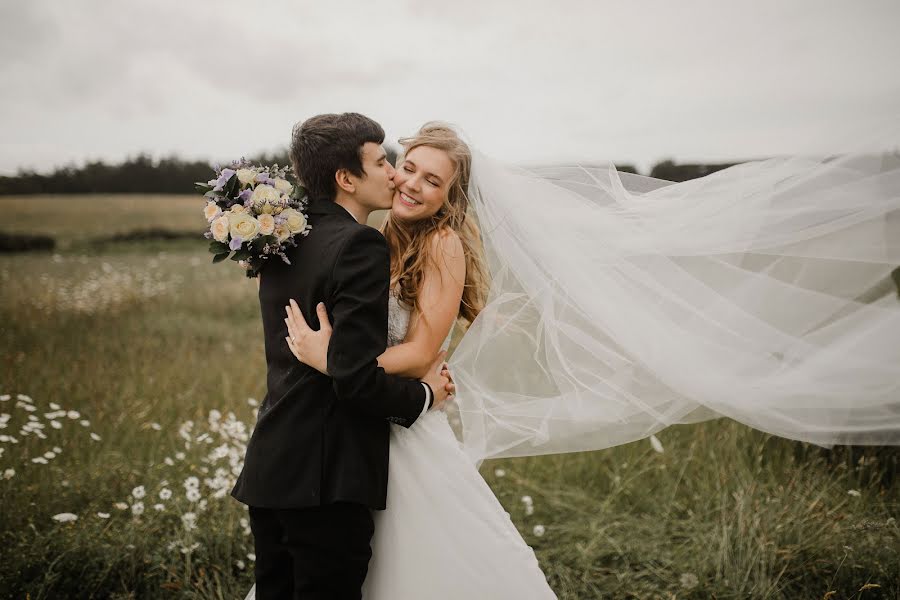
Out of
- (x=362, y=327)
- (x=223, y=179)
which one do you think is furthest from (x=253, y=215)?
(x=362, y=327)

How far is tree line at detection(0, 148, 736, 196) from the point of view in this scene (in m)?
8.49

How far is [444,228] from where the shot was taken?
2.81 meters

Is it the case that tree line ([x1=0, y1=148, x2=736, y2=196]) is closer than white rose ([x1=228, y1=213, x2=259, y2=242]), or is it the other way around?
white rose ([x1=228, y1=213, x2=259, y2=242])

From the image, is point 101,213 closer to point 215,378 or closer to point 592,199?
point 215,378

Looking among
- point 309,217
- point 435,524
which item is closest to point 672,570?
point 435,524

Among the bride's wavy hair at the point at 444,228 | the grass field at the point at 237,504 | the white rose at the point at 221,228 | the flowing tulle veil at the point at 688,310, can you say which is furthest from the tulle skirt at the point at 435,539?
the grass field at the point at 237,504

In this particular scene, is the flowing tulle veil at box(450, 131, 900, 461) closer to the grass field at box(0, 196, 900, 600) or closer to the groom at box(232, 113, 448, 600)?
the groom at box(232, 113, 448, 600)

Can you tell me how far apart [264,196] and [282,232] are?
0.52 ft

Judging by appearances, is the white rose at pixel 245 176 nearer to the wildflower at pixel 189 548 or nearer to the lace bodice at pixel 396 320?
the lace bodice at pixel 396 320

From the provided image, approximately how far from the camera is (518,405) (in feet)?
10.2

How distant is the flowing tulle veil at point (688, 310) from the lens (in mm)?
2934

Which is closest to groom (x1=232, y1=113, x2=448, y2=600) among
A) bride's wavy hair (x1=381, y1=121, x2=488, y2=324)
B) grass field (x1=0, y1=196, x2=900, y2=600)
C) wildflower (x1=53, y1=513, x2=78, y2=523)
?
bride's wavy hair (x1=381, y1=121, x2=488, y2=324)

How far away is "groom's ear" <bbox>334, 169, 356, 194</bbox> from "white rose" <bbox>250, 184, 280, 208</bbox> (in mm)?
280

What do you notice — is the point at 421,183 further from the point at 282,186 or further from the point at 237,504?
the point at 237,504
